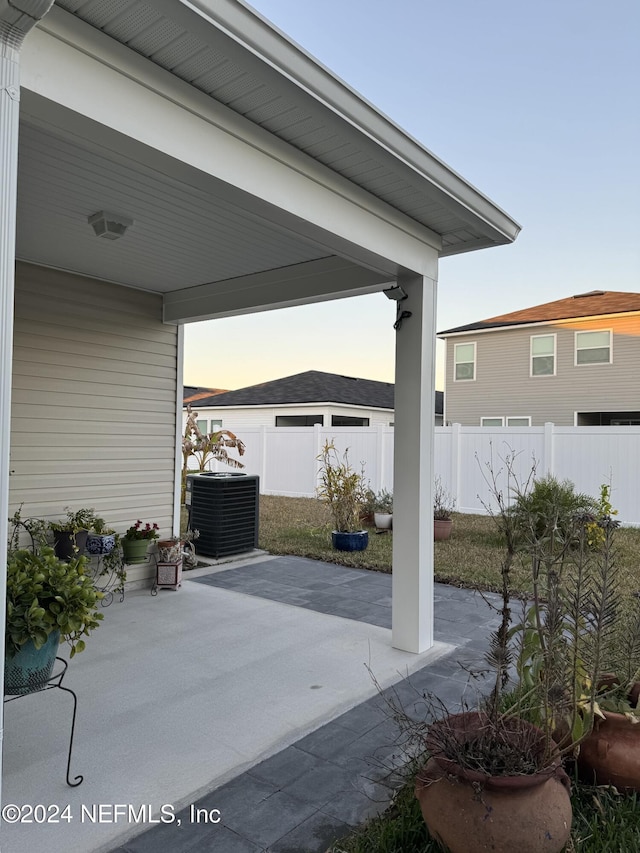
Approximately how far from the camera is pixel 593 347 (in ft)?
48.3

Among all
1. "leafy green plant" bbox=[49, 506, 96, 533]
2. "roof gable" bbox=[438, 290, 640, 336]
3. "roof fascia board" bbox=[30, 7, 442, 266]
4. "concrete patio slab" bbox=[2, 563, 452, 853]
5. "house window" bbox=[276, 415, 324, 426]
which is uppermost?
"roof gable" bbox=[438, 290, 640, 336]

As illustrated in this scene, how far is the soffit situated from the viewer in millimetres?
2062

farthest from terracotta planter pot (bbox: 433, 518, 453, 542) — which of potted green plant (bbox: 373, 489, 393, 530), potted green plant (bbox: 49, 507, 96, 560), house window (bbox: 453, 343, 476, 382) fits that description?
house window (bbox: 453, 343, 476, 382)

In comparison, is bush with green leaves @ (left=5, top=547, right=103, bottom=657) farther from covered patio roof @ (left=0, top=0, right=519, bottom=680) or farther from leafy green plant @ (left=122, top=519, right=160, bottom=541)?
leafy green plant @ (left=122, top=519, right=160, bottom=541)

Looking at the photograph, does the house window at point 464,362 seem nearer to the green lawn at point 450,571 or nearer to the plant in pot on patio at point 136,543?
the green lawn at point 450,571

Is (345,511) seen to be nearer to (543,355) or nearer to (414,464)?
(414,464)

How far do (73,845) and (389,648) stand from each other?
2456 mm

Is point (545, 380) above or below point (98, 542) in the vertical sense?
above

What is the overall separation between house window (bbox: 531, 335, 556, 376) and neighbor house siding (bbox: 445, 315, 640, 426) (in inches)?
4.4

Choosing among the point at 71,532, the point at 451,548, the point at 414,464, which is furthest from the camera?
the point at 451,548

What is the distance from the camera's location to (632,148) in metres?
8.51

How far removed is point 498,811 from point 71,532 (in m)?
4.05

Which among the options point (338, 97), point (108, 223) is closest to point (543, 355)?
point (108, 223)

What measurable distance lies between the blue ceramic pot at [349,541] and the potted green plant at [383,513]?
160 centimetres
